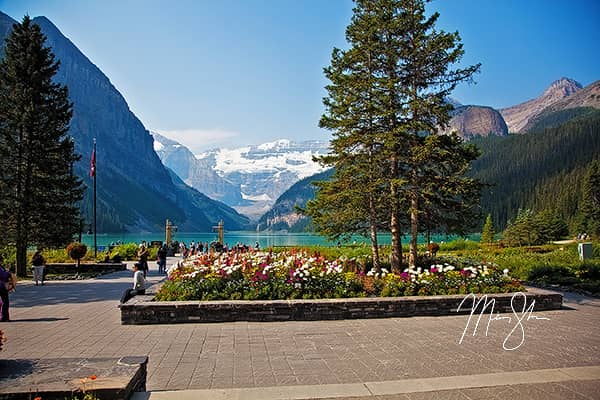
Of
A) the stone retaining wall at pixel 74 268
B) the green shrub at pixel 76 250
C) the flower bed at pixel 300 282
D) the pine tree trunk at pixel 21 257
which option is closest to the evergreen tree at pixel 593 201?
the flower bed at pixel 300 282

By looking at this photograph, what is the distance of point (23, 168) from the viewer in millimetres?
21906

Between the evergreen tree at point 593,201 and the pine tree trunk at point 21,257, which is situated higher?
the evergreen tree at point 593,201

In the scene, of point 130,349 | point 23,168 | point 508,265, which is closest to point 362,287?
point 130,349

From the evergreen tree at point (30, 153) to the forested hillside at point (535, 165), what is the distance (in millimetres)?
118401

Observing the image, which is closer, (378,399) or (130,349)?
(378,399)

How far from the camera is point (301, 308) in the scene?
392 inches

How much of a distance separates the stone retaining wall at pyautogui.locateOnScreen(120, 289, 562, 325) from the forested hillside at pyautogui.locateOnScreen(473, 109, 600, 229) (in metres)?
118

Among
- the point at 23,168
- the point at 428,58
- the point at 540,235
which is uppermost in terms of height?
the point at 428,58

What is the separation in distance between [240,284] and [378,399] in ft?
20.3

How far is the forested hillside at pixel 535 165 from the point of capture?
422 ft

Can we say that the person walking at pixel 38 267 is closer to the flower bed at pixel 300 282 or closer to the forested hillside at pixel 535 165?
the flower bed at pixel 300 282

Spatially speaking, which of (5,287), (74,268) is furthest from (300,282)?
(74,268)

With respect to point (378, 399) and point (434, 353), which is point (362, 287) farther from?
point (378, 399)

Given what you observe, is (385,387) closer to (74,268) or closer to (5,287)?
(5,287)
